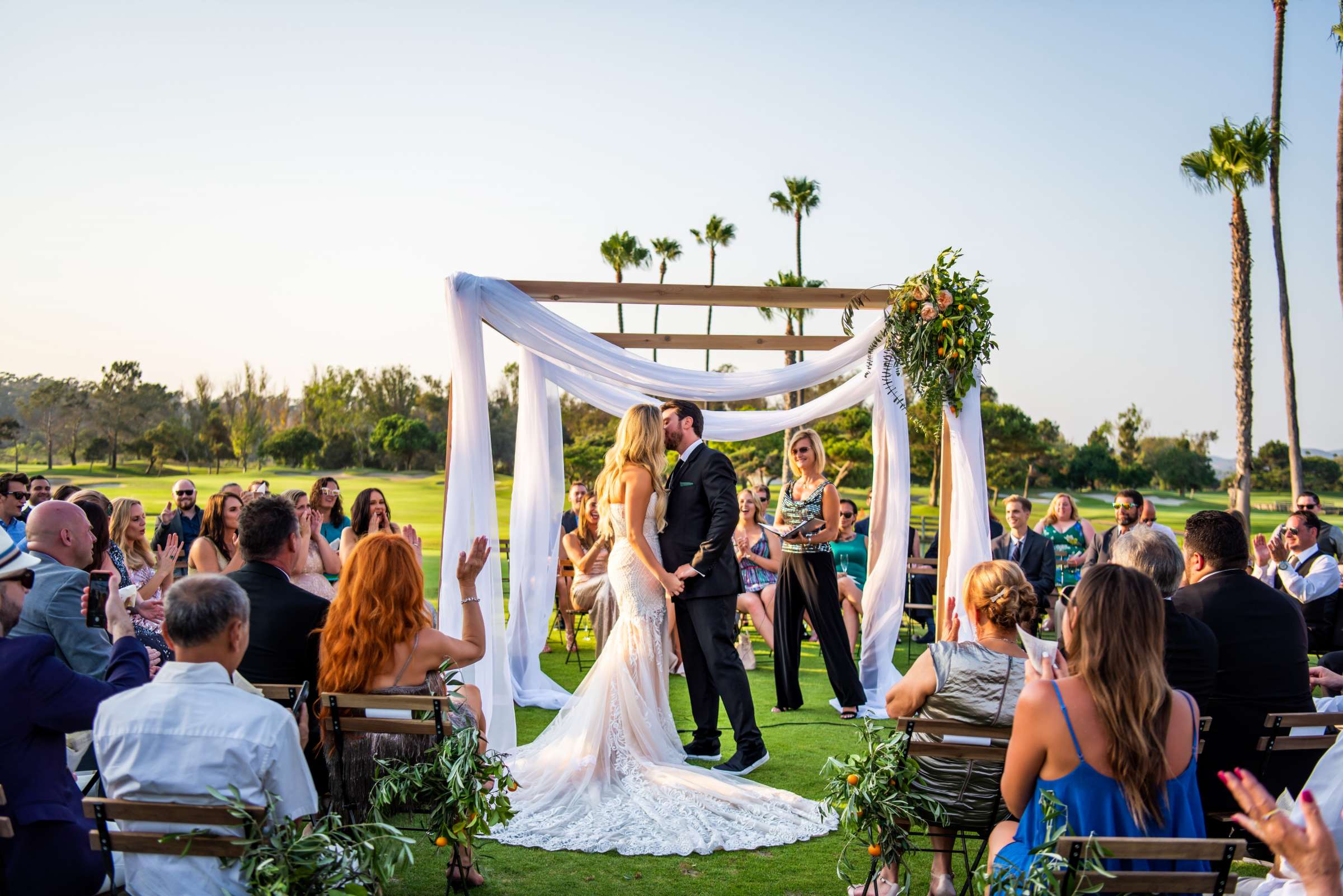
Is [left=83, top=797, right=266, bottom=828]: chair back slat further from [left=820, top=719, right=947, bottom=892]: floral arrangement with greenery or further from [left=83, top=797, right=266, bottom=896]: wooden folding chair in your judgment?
[left=820, top=719, right=947, bottom=892]: floral arrangement with greenery

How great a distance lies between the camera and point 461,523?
588 centimetres

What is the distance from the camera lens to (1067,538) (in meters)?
10.4

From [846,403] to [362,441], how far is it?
34.1m

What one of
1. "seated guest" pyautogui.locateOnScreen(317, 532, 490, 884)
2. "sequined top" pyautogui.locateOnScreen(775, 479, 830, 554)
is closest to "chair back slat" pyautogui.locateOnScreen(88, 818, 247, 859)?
"seated guest" pyautogui.locateOnScreen(317, 532, 490, 884)

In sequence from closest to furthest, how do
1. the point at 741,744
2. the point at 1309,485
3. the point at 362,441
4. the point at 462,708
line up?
the point at 462,708 → the point at 741,744 → the point at 1309,485 → the point at 362,441

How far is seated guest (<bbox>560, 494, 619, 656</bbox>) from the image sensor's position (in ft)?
27.7

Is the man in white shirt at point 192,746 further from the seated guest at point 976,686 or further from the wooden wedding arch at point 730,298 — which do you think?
the wooden wedding arch at point 730,298

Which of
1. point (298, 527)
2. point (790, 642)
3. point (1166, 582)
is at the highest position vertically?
point (298, 527)

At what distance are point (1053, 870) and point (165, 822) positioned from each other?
7.52 ft

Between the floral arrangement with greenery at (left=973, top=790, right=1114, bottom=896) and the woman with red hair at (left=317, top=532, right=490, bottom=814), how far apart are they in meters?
2.10

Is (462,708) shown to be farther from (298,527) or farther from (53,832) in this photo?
(53,832)

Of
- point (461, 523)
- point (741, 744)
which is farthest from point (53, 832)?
point (741, 744)

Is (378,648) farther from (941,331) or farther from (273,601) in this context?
(941,331)

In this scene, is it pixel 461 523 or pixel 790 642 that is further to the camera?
pixel 790 642
